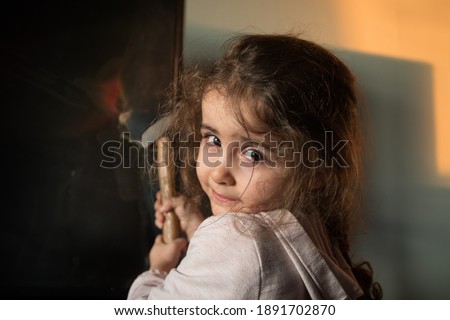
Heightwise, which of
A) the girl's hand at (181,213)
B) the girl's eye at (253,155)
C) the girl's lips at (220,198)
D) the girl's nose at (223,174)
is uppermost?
the girl's eye at (253,155)

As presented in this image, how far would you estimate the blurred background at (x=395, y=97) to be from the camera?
66 cm

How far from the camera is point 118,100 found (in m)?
0.67

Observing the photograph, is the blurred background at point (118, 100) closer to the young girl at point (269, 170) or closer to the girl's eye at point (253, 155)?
the young girl at point (269, 170)

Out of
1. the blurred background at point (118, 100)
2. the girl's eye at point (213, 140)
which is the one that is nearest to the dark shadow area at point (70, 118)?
the blurred background at point (118, 100)

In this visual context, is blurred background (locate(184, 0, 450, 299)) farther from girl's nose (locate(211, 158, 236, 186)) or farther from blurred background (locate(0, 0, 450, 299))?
girl's nose (locate(211, 158, 236, 186))

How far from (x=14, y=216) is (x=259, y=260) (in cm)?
43

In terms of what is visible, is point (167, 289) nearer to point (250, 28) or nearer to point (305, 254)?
point (305, 254)

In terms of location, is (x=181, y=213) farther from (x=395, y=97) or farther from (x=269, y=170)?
(x=395, y=97)

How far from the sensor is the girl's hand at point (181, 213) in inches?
26.8

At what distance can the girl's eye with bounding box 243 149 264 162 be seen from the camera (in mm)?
531

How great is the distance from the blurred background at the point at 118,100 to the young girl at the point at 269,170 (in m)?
0.07

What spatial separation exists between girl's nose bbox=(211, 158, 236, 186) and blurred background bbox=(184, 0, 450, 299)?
205 millimetres

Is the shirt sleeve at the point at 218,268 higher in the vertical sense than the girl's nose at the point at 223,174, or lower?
lower

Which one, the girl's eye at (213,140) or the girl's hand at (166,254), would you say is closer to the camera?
the girl's eye at (213,140)
